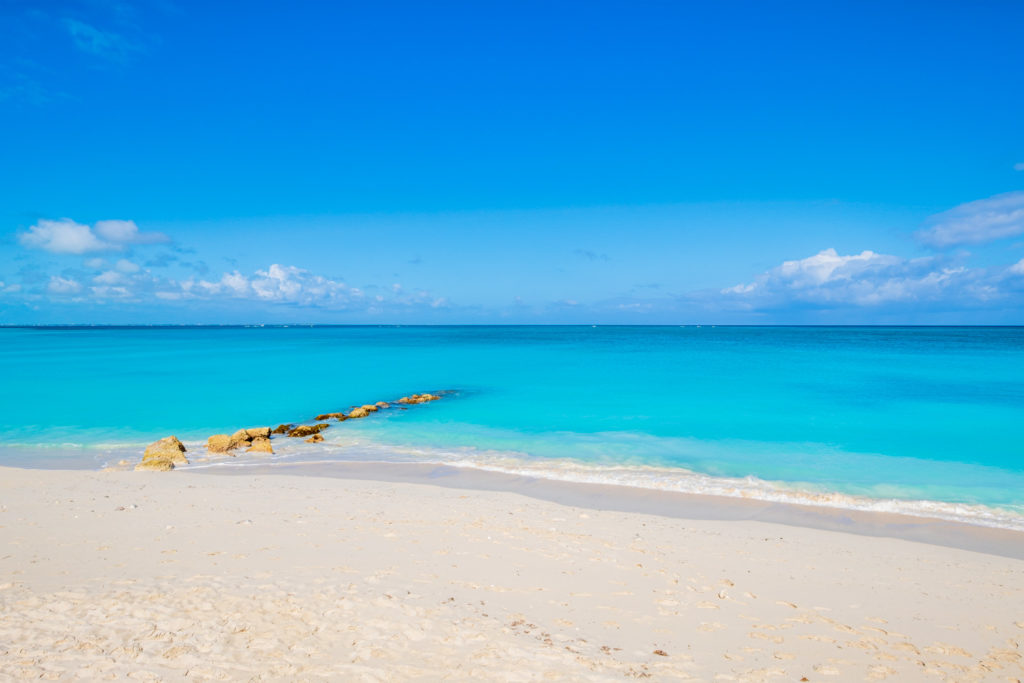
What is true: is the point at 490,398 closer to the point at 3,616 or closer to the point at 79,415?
the point at 79,415

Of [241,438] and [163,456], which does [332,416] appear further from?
[163,456]

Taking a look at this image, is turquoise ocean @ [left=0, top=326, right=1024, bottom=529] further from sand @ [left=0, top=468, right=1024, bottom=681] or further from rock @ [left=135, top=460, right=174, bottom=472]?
sand @ [left=0, top=468, right=1024, bottom=681]

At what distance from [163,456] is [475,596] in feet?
37.1

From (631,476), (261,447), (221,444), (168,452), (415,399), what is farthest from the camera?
(415,399)

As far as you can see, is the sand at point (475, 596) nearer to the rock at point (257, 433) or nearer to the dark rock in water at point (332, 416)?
the rock at point (257, 433)

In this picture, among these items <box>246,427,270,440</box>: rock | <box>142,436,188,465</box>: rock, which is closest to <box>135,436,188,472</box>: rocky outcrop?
<box>142,436,188,465</box>: rock

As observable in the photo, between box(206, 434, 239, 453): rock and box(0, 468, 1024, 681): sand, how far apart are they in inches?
222

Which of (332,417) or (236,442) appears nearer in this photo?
(236,442)

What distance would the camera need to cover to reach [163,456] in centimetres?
1388

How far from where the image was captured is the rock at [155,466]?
41.7 feet

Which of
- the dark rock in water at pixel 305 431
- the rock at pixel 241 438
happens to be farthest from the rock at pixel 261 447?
the dark rock in water at pixel 305 431

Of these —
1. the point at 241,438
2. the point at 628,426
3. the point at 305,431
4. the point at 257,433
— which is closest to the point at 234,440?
the point at 241,438

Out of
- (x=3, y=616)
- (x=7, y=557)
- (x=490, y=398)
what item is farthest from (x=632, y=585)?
(x=490, y=398)

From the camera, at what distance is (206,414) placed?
910 inches
